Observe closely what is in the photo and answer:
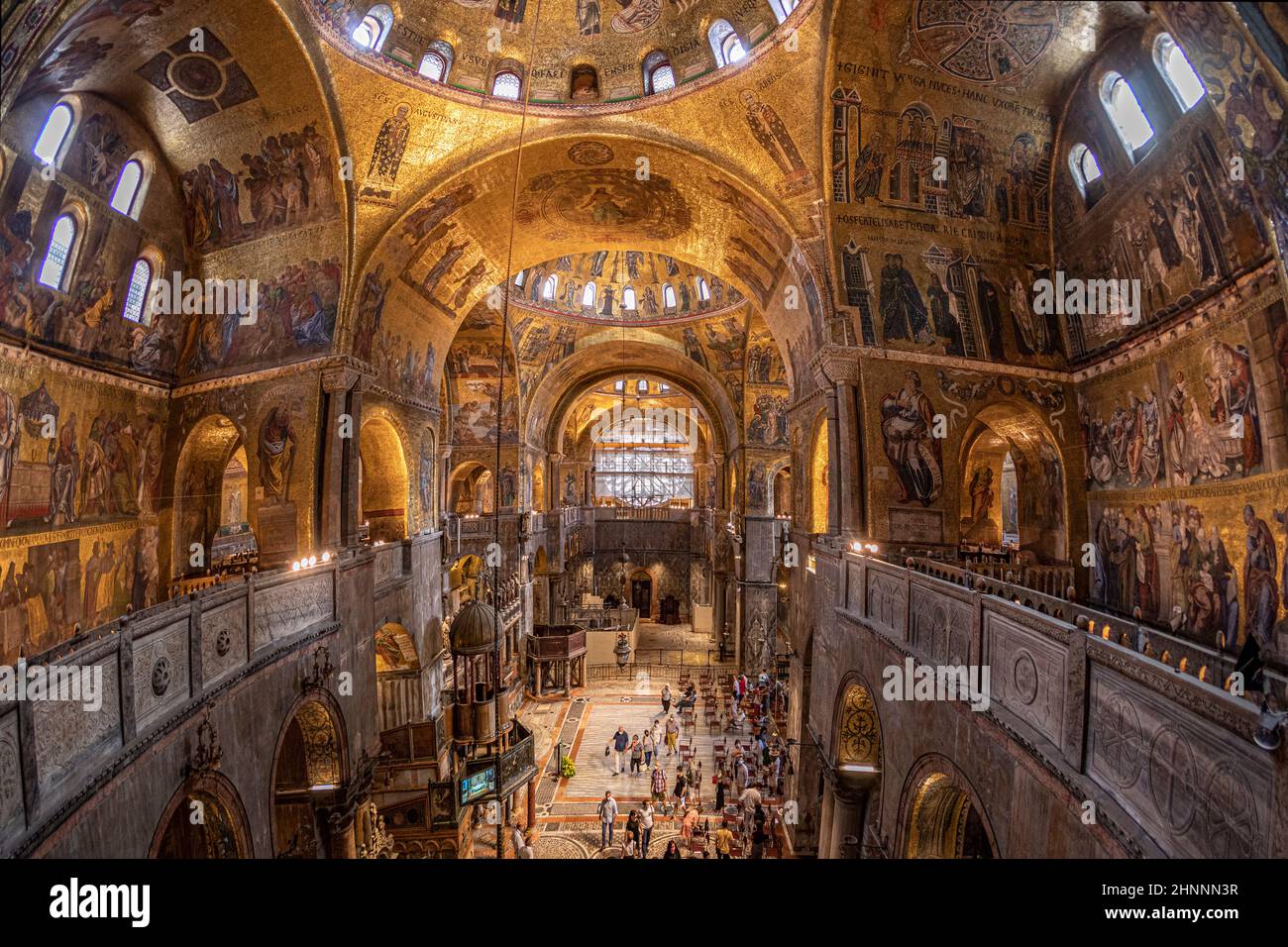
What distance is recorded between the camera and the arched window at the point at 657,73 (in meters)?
13.0

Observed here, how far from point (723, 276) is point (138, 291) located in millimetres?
13601

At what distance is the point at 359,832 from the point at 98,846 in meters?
8.73

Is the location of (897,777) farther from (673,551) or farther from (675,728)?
(673,551)

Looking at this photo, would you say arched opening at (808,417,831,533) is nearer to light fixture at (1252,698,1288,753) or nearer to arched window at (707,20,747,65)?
arched window at (707,20,747,65)

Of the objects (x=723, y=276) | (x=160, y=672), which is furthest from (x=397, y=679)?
(x=723, y=276)

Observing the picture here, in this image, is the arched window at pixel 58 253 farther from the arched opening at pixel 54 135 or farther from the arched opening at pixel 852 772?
the arched opening at pixel 852 772

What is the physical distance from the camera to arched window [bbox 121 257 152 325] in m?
12.6

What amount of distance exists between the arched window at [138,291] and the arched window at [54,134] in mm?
2688

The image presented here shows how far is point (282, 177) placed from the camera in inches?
513

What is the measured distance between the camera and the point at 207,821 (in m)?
8.10

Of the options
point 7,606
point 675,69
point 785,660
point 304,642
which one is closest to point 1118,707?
point 304,642

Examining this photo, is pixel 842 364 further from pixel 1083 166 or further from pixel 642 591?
pixel 642 591

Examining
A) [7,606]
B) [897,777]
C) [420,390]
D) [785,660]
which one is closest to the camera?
[897,777]

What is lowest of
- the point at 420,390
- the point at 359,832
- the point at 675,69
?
the point at 359,832
